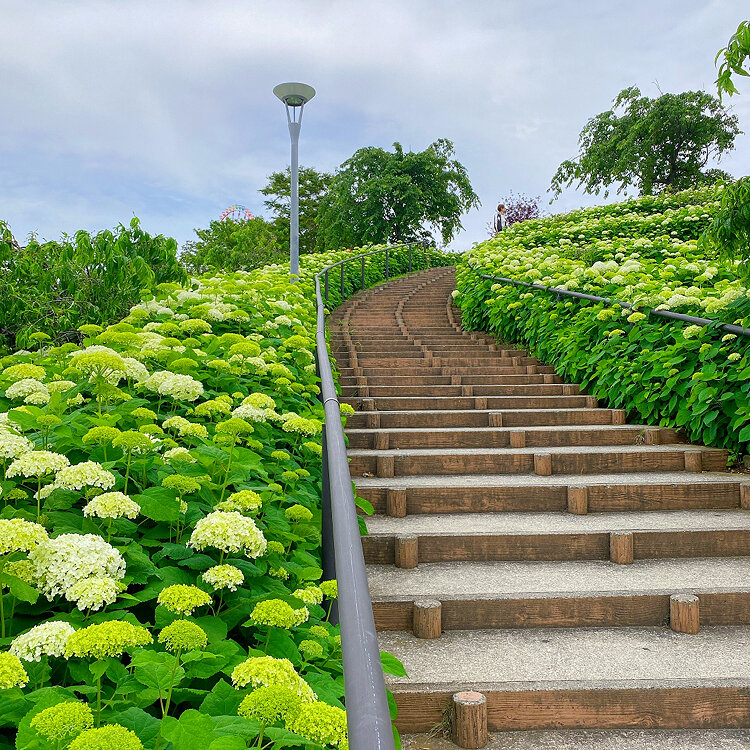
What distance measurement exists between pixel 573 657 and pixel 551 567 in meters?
0.73

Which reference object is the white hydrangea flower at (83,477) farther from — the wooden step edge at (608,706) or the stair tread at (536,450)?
the stair tread at (536,450)

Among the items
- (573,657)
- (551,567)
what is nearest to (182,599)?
(573,657)

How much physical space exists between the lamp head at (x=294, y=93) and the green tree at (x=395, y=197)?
16.9m

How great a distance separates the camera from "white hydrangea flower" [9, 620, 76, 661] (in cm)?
121

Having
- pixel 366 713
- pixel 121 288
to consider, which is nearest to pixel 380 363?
pixel 121 288

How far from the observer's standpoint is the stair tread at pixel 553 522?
11.3ft

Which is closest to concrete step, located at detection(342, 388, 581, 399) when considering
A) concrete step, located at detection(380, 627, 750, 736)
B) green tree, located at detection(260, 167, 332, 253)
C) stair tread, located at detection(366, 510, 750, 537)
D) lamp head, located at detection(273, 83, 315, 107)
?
stair tread, located at detection(366, 510, 750, 537)

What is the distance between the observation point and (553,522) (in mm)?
3635

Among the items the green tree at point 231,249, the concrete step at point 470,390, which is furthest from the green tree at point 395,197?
the concrete step at point 470,390

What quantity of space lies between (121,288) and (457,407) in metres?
3.04

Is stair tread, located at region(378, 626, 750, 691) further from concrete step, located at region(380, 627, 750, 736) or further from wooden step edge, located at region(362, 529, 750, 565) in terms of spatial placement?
wooden step edge, located at region(362, 529, 750, 565)

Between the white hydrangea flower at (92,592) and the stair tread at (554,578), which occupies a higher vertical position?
the white hydrangea flower at (92,592)

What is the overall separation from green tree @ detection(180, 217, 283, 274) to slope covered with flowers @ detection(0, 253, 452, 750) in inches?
350

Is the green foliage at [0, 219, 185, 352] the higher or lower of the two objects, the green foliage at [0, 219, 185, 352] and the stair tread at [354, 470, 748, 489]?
the higher
